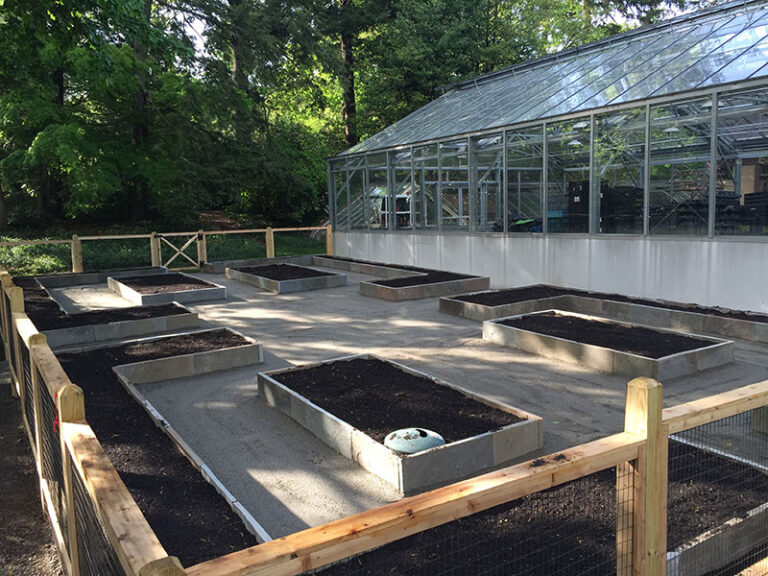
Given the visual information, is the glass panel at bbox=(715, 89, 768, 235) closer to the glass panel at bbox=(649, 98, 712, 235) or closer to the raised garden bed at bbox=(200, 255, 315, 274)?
the glass panel at bbox=(649, 98, 712, 235)

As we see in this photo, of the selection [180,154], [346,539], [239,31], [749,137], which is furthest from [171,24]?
[346,539]

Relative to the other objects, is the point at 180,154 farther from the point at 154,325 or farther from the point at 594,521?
the point at 594,521

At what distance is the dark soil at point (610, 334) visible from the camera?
772 centimetres

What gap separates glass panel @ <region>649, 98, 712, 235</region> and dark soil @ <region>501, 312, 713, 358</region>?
341 cm

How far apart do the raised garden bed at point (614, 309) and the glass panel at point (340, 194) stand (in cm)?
1058

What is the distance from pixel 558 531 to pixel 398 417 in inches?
85.6

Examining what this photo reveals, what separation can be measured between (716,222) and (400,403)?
782 centimetres

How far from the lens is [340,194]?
22344 mm

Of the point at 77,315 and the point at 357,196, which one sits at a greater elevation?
the point at 357,196

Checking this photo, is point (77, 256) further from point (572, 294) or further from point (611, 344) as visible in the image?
point (611, 344)

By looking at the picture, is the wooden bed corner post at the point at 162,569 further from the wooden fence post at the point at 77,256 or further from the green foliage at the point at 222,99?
the wooden fence post at the point at 77,256

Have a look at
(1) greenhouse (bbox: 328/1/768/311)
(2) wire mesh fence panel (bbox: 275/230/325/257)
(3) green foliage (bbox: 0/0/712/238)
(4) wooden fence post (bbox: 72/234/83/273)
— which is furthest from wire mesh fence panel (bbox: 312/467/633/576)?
(2) wire mesh fence panel (bbox: 275/230/325/257)

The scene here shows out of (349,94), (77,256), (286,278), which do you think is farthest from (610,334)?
(349,94)

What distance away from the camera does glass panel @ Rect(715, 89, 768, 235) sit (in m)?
10.2
